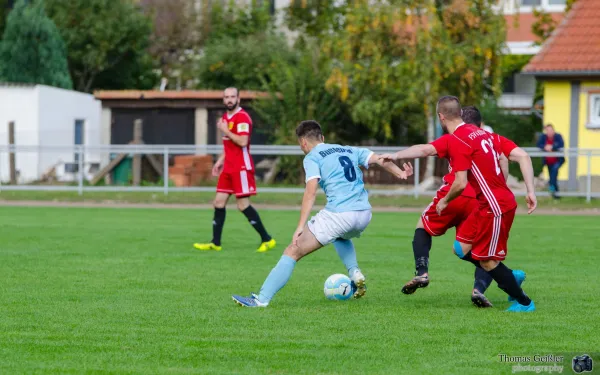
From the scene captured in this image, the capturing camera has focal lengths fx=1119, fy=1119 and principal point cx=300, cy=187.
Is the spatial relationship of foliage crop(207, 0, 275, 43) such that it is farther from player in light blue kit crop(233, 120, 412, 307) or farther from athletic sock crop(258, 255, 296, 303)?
athletic sock crop(258, 255, 296, 303)

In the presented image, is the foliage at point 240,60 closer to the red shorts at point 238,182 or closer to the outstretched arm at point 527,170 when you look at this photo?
the red shorts at point 238,182

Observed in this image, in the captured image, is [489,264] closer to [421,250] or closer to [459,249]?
[459,249]

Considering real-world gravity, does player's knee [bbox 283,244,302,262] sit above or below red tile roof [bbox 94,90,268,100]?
below

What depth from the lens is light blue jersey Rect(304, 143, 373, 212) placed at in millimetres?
9133

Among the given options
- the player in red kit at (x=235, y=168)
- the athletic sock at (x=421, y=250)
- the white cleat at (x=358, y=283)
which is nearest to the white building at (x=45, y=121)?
the player in red kit at (x=235, y=168)

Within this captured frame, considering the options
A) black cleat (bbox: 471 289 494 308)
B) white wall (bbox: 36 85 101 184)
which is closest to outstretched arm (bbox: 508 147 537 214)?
black cleat (bbox: 471 289 494 308)

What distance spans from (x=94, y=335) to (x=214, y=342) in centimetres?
88

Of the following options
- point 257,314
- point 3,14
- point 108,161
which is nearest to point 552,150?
point 108,161

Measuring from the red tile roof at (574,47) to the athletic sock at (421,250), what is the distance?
69.4ft

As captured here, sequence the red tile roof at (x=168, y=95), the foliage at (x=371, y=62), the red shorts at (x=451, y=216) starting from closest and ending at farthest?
the red shorts at (x=451, y=216), the foliage at (x=371, y=62), the red tile roof at (x=168, y=95)

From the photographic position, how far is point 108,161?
29625mm

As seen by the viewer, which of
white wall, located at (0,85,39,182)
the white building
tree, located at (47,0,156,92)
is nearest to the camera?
the white building

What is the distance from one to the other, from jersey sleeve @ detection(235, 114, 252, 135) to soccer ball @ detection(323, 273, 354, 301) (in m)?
4.68

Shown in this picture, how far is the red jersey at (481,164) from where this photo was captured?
8.73m
